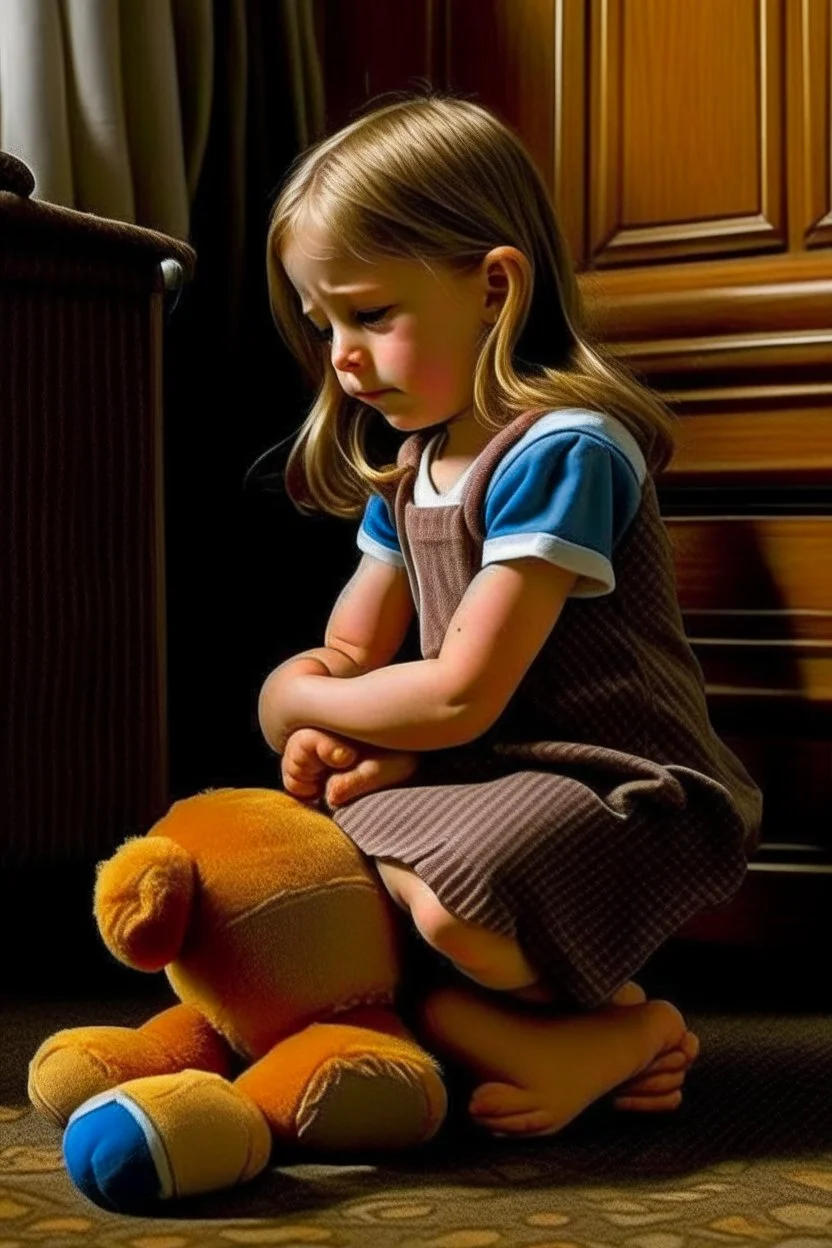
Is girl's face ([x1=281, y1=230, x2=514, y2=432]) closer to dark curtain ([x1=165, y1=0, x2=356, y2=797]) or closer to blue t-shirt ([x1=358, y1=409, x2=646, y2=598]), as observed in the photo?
blue t-shirt ([x1=358, y1=409, x2=646, y2=598])

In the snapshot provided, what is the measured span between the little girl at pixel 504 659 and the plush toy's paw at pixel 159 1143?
16 cm

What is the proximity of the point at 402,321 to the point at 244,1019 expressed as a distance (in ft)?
1.45

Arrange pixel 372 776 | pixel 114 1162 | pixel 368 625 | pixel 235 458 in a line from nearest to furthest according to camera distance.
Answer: pixel 114 1162, pixel 372 776, pixel 368 625, pixel 235 458

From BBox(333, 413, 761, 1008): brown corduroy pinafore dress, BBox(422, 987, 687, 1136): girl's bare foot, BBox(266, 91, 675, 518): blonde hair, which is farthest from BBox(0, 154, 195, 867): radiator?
BBox(422, 987, 687, 1136): girl's bare foot

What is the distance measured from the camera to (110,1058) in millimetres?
900

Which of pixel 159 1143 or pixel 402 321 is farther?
pixel 402 321

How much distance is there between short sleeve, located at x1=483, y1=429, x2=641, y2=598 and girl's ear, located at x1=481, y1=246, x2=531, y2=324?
0.12 m

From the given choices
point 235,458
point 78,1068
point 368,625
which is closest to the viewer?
point 78,1068

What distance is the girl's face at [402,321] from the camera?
1.03 meters

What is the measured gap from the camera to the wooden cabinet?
49.8 inches

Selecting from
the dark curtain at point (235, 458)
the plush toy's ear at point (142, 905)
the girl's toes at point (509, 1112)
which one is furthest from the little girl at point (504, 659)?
the dark curtain at point (235, 458)

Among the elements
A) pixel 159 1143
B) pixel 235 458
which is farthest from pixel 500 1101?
pixel 235 458

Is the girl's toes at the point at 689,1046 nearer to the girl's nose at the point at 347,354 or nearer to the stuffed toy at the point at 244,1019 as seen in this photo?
the stuffed toy at the point at 244,1019

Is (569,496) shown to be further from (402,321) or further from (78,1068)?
(78,1068)
